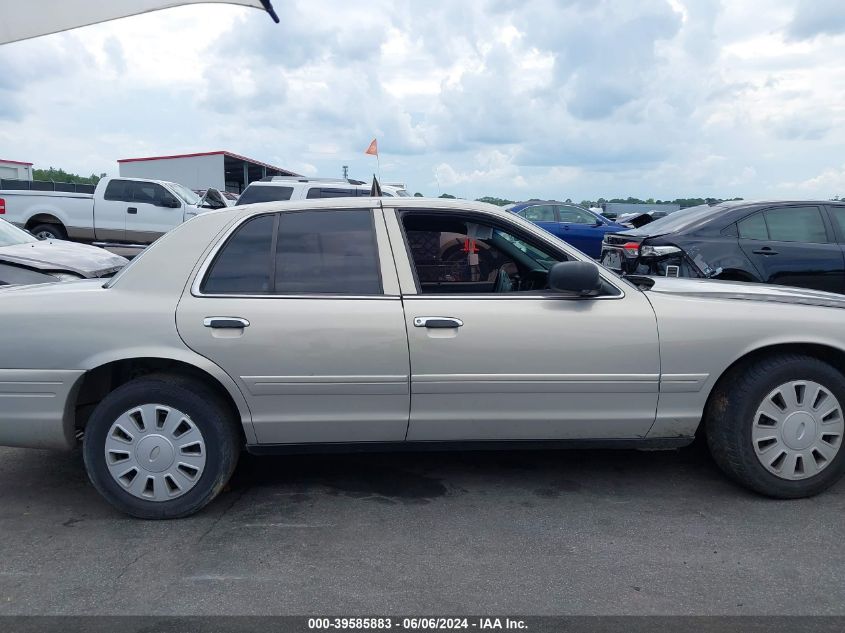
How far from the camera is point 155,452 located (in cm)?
361

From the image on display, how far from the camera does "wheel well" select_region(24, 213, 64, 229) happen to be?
1583 centimetres

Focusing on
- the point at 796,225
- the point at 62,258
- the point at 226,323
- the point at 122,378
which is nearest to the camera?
the point at 226,323

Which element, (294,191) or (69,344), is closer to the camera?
(69,344)

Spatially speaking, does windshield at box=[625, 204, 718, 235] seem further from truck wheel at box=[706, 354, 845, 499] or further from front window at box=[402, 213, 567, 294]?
truck wheel at box=[706, 354, 845, 499]

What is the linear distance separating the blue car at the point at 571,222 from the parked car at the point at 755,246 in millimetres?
9629

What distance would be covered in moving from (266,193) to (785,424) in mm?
12047

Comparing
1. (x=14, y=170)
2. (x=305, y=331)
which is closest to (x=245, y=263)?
(x=305, y=331)

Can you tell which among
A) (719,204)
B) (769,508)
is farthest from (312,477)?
(719,204)

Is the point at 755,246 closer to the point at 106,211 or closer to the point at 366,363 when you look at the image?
the point at 366,363

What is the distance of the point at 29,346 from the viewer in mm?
3592

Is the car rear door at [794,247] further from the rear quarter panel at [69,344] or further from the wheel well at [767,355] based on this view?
the rear quarter panel at [69,344]

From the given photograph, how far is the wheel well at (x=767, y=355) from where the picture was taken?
380cm

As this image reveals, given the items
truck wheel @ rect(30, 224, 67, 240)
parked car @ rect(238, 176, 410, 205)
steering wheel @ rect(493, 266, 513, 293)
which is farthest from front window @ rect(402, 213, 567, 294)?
truck wheel @ rect(30, 224, 67, 240)

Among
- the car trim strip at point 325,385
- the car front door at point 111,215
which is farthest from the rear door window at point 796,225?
the car front door at point 111,215
